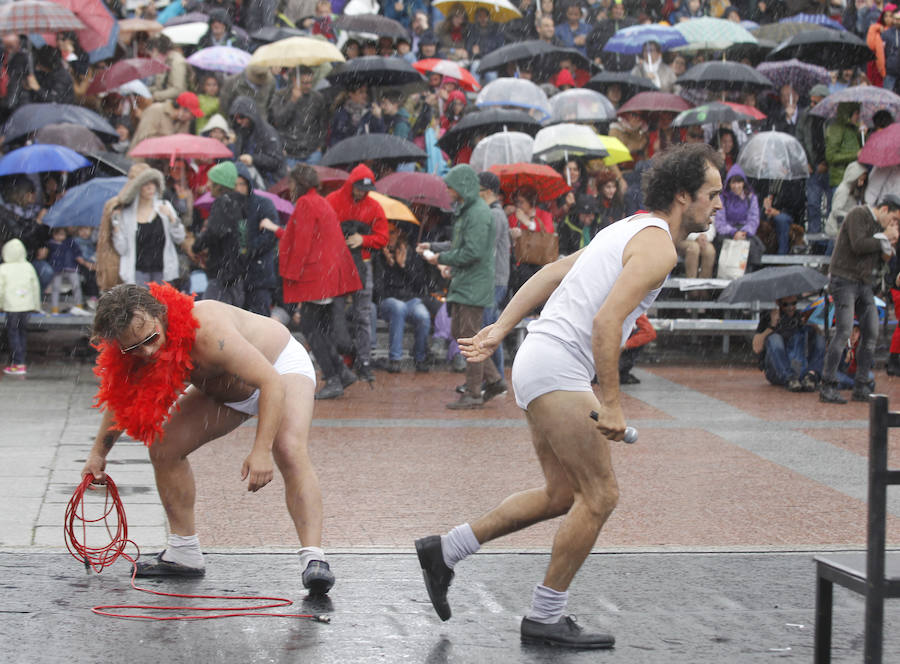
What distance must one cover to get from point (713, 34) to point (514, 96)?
338 cm

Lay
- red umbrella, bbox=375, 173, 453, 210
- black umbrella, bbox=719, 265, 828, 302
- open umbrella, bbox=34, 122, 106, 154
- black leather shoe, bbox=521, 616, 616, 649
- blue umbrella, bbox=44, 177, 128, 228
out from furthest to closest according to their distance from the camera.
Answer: open umbrella, bbox=34, 122, 106, 154 → red umbrella, bbox=375, 173, 453, 210 → blue umbrella, bbox=44, 177, 128, 228 → black umbrella, bbox=719, 265, 828, 302 → black leather shoe, bbox=521, 616, 616, 649

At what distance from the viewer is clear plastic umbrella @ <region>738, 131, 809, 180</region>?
15.3m

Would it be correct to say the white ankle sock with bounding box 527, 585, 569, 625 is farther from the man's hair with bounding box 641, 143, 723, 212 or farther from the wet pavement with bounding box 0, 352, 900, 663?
the man's hair with bounding box 641, 143, 723, 212

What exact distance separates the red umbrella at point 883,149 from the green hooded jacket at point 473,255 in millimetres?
5652

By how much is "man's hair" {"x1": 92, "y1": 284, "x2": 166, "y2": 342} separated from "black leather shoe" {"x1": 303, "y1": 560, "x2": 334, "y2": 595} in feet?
A: 3.84

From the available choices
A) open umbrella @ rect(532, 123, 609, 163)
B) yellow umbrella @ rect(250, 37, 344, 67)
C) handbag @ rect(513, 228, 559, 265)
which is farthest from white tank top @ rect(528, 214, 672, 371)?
yellow umbrella @ rect(250, 37, 344, 67)

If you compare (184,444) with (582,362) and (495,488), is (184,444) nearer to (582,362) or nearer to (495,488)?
(582,362)

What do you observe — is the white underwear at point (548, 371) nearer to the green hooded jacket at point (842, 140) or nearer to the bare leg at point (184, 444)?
the bare leg at point (184, 444)

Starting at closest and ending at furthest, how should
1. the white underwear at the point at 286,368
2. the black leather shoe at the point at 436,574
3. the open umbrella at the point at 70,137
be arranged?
the black leather shoe at the point at 436,574 → the white underwear at the point at 286,368 → the open umbrella at the point at 70,137

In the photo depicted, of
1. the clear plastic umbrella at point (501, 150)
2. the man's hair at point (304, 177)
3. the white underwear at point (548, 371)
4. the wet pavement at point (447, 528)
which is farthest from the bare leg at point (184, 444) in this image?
the clear plastic umbrella at point (501, 150)

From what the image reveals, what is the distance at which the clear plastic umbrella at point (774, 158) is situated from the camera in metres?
15.3

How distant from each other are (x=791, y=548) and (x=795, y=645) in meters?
1.55

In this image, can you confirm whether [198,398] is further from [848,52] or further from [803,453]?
[848,52]

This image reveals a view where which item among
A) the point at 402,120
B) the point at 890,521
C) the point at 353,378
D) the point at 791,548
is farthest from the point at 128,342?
the point at 402,120
